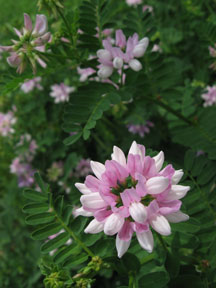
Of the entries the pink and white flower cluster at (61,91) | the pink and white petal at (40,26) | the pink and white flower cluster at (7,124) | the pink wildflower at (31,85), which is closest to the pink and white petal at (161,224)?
the pink and white petal at (40,26)

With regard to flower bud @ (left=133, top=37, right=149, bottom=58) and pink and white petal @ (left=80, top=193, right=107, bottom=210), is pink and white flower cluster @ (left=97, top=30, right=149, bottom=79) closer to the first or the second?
flower bud @ (left=133, top=37, right=149, bottom=58)

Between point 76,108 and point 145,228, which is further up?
point 76,108

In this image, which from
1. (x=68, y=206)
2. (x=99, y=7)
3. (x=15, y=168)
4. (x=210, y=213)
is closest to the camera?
(x=68, y=206)

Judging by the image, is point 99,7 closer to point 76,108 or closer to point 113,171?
point 76,108

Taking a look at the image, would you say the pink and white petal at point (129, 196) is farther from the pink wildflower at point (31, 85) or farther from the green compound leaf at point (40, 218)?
the pink wildflower at point (31, 85)

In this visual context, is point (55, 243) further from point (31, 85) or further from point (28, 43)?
point (31, 85)

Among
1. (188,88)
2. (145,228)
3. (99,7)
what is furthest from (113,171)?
(188,88)
